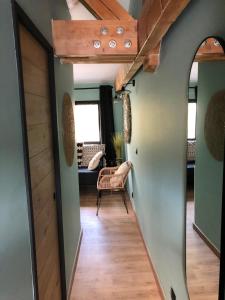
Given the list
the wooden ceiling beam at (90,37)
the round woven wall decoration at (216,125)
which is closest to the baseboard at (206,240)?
the round woven wall decoration at (216,125)

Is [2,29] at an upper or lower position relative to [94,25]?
lower

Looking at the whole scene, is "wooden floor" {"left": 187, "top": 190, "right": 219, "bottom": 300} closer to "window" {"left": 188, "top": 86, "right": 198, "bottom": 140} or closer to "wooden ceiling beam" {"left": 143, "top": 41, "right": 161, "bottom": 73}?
"window" {"left": 188, "top": 86, "right": 198, "bottom": 140}

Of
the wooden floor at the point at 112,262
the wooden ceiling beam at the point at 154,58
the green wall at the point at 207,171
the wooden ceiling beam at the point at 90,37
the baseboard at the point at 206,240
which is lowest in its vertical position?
the wooden floor at the point at 112,262

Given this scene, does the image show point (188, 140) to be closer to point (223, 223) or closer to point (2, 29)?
point (223, 223)

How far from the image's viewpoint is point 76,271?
265 cm

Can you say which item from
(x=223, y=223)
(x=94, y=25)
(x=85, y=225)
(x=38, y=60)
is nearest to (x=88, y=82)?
(x=85, y=225)

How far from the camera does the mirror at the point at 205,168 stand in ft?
3.26

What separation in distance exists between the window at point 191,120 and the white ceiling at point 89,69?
2.07 metres

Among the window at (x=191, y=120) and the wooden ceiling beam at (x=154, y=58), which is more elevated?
the wooden ceiling beam at (x=154, y=58)

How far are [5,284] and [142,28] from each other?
1.78 metres

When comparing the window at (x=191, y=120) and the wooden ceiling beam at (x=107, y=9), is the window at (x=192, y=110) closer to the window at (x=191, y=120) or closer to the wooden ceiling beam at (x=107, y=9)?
the window at (x=191, y=120)

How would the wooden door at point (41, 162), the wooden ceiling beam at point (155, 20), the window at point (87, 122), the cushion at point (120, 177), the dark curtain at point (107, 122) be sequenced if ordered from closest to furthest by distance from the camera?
the wooden ceiling beam at point (155, 20) < the wooden door at point (41, 162) < the cushion at point (120, 177) < the dark curtain at point (107, 122) < the window at point (87, 122)

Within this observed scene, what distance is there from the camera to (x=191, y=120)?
1296mm

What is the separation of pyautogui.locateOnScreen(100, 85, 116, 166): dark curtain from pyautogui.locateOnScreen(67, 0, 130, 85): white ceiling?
0.95 feet
